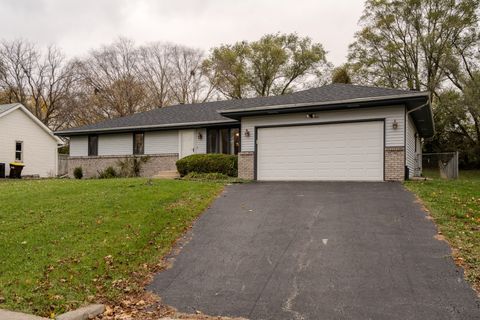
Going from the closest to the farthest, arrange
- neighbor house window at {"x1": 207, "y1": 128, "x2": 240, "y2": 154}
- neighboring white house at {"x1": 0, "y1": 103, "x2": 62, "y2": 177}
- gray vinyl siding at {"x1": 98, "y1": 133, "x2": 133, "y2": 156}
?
neighbor house window at {"x1": 207, "y1": 128, "x2": 240, "y2": 154}, gray vinyl siding at {"x1": 98, "y1": 133, "x2": 133, "y2": 156}, neighboring white house at {"x1": 0, "y1": 103, "x2": 62, "y2": 177}

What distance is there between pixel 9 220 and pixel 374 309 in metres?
7.40

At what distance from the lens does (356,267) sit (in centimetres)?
639

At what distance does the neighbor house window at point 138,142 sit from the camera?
72.3 ft

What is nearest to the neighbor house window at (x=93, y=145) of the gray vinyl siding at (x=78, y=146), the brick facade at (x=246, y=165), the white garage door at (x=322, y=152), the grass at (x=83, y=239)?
the gray vinyl siding at (x=78, y=146)

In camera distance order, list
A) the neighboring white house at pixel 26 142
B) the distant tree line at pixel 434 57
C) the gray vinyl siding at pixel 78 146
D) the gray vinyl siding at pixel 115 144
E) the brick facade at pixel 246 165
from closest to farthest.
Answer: the brick facade at pixel 246 165, the gray vinyl siding at pixel 115 144, the gray vinyl siding at pixel 78 146, the neighboring white house at pixel 26 142, the distant tree line at pixel 434 57

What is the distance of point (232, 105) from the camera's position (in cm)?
2256

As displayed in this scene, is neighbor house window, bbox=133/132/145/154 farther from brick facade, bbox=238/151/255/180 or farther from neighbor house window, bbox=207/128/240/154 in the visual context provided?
brick facade, bbox=238/151/255/180

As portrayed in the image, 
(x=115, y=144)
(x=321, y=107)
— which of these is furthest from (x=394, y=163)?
(x=115, y=144)

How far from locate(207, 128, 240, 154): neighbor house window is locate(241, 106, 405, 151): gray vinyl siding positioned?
11.6 feet

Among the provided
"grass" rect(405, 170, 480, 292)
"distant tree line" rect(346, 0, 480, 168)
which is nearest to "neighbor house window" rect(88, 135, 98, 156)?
"grass" rect(405, 170, 480, 292)

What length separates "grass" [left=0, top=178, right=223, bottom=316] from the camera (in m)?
5.80

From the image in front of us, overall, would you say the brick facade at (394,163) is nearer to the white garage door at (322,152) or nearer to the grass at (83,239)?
the white garage door at (322,152)

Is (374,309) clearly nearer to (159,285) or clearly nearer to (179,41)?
(159,285)

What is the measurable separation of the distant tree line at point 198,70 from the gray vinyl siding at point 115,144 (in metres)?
17.3
